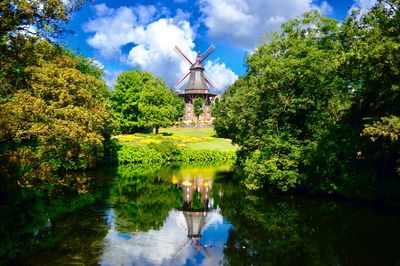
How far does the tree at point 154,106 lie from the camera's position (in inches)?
3051

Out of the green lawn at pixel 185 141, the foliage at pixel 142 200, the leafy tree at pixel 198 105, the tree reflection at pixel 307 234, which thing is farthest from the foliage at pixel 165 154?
the leafy tree at pixel 198 105

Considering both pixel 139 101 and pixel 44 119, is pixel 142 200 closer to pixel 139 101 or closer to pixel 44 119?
pixel 44 119

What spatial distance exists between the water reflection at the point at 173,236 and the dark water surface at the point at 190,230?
0.16ft

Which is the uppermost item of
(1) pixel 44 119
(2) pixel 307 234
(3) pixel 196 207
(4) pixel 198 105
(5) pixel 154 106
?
(4) pixel 198 105

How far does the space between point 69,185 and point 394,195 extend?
88.6 ft

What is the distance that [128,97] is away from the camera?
7856 cm

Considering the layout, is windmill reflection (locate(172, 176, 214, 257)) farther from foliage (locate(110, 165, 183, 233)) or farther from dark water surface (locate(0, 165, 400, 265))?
foliage (locate(110, 165, 183, 233))

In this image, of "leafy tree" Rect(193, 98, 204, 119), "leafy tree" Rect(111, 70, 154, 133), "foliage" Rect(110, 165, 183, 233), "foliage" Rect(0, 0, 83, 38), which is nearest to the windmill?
"leafy tree" Rect(193, 98, 204, 119)

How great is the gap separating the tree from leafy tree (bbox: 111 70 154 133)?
1307 mm

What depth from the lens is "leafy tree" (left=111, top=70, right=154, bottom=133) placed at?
78438mm

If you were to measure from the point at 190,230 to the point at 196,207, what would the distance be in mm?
6366

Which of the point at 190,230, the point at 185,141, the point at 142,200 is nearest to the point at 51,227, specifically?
the point at 190,230

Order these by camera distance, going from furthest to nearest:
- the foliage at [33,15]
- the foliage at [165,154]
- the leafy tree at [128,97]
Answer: the leafy tree at [128,97], the foliage at [165,154], the foliage at [33,15]

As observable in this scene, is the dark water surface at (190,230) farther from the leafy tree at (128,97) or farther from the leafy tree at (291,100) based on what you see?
the leafy tree at (128,97)
